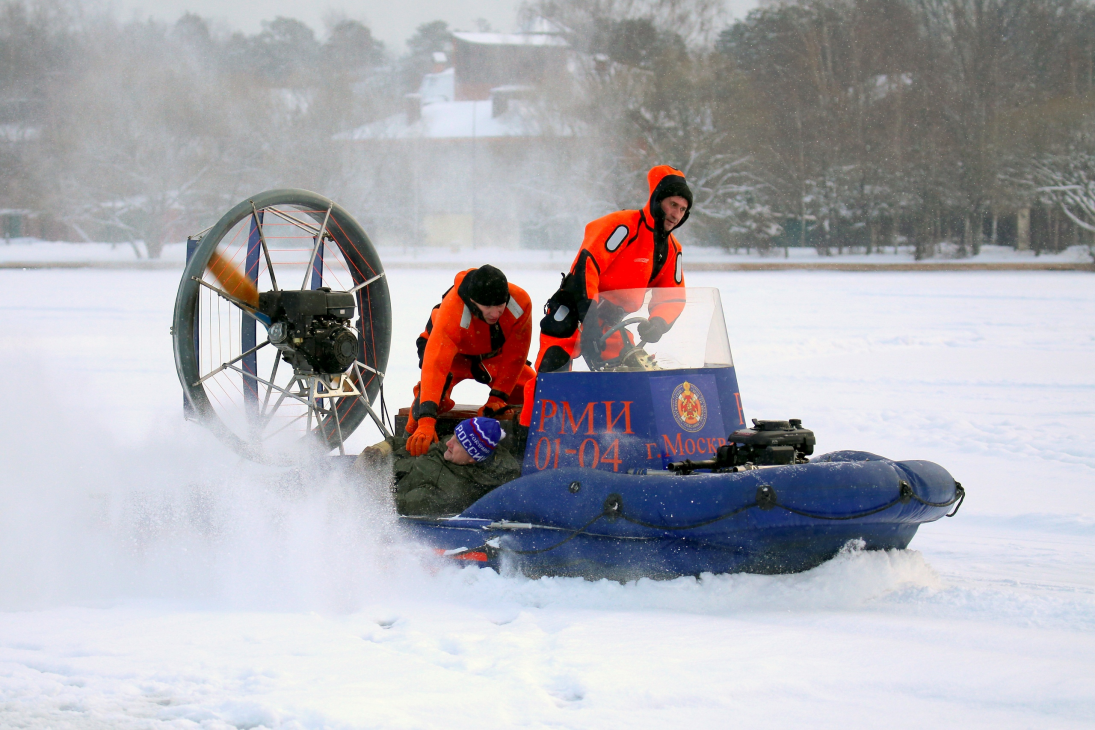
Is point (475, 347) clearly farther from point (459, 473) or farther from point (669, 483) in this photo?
point (669, 483)

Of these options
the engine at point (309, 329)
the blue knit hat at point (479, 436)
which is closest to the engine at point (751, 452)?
the blue knit hat at point (479, 436)

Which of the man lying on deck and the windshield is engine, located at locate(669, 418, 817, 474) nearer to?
the windshield

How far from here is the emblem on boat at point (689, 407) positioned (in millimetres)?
3359

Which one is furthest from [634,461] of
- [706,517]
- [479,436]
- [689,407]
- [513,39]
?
[513,39]

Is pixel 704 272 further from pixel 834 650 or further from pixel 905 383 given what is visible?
pixel 834 650

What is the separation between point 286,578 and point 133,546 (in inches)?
23.7

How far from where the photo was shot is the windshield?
3.48 m

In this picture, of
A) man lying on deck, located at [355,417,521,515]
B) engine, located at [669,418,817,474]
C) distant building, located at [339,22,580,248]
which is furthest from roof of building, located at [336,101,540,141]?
engine, located at [669,418,817,474]

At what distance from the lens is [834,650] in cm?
262

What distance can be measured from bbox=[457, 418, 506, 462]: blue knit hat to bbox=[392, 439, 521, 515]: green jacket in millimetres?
101

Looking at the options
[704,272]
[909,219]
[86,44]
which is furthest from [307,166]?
[909,219]

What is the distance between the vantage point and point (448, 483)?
12.1ft

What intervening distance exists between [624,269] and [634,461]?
34.2 inches

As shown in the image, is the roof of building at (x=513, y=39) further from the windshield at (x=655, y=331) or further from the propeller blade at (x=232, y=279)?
the windshield at (x=655, y=331)
